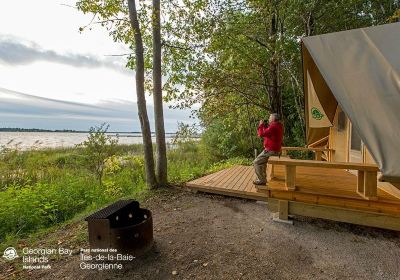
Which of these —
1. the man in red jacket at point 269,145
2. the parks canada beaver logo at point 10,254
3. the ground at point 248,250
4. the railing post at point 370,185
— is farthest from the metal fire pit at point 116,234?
the railing post at point 370,185

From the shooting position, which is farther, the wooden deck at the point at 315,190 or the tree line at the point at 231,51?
the tree line at the point at 231,51

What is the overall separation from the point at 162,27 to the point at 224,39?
3.74m

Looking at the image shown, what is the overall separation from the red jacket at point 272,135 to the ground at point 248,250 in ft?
4.39

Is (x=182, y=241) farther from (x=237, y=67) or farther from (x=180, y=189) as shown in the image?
(x=237, y=67)

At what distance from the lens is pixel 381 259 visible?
3.27 m

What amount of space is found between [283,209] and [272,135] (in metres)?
1.46

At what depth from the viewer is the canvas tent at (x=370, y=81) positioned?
265cm

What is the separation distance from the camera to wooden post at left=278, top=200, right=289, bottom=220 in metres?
4.32

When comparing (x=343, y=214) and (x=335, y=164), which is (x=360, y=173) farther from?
(x=343, y=214)

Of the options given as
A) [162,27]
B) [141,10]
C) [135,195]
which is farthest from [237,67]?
[135,195]

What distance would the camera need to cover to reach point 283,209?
435 cm

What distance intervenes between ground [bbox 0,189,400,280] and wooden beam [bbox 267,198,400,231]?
28 centimetres

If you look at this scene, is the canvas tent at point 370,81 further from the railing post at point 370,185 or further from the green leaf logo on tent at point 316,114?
the green leaf logo on tent at point 316,114

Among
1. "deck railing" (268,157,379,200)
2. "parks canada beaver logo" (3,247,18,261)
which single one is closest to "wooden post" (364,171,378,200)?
"deck railing" (268,157,379,200)
